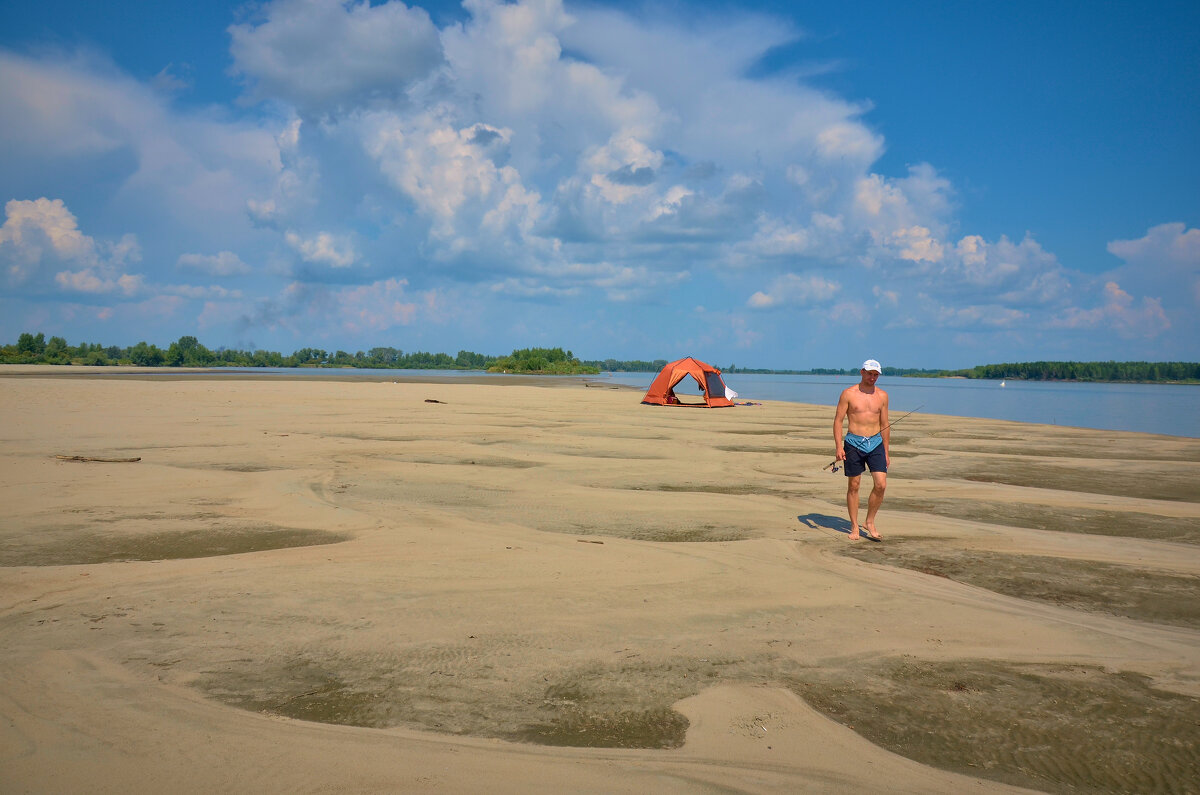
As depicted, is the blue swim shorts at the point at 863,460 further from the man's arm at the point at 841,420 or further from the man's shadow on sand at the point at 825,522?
the man's shadow on sand at the point at 825,522

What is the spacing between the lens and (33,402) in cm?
2345

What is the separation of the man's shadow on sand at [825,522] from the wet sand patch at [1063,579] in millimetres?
864

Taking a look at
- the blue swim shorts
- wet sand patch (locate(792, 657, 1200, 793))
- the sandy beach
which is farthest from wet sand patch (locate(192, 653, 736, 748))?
the blue swim shorts

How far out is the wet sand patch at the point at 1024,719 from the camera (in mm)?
3225

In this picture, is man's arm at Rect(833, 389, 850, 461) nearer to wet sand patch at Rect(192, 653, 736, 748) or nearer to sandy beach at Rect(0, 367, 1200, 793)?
sandy beach at Rect(0, 367, 1200, 793)

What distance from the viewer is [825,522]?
8.91m

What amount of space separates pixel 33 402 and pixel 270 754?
2790 centimetres

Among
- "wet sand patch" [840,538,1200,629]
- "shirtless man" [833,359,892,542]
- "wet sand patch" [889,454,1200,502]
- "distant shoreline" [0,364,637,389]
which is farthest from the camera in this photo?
"distant shoreline" [0,364,637,389]

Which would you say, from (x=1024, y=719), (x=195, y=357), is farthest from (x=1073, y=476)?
(x=195, y=357)

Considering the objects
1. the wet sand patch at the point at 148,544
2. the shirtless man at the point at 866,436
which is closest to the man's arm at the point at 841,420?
the shirtless man at the point at 866,436

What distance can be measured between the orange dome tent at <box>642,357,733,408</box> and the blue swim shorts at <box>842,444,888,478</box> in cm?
2474

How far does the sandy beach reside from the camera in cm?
319

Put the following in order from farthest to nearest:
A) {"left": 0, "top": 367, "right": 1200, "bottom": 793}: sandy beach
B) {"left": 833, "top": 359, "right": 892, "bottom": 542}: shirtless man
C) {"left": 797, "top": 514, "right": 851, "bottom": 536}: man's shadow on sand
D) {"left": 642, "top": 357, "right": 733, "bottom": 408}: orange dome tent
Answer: {"left": 642, "top": 357, "right": 733, "bottom": 408}: orange dome tent → {"left": 797, "top": 514, "right": 851, "bottom": 536}: man's shadow on sand → {"left": 833, "top": 359, "right": 892, "bottom": 542}: shirtless man → {"left": 0, "top": 367, "right": 1200, "bottom": 793}: sandy beach

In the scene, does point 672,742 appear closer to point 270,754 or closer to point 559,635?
point 559,635
